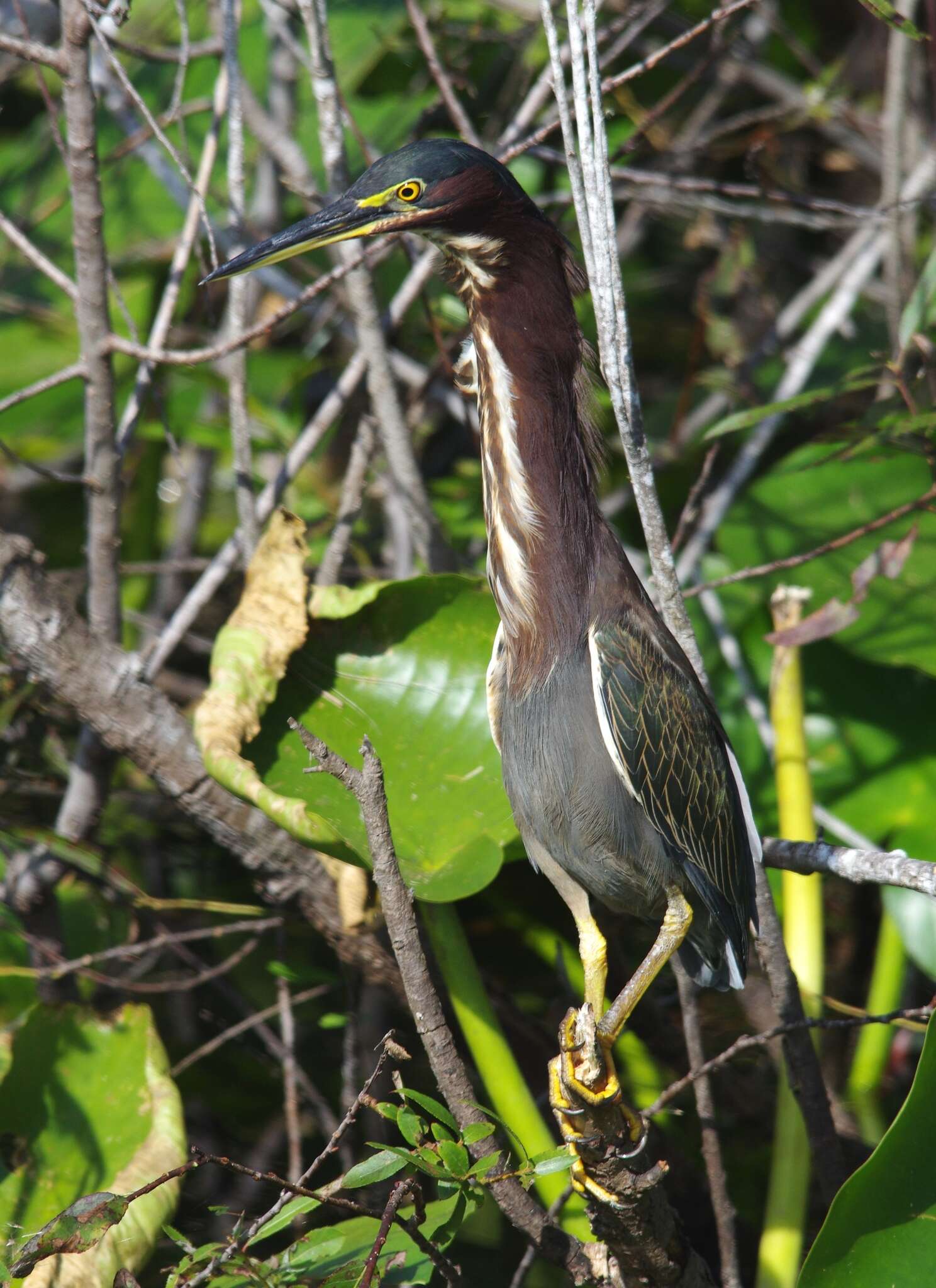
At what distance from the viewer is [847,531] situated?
229cm

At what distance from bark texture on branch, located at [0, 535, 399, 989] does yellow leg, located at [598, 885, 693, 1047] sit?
1.56ft

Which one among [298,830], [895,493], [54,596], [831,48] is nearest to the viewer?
[298,830]

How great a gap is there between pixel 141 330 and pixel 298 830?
5.89 feet

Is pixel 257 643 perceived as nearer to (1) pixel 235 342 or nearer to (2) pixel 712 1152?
(1) pixel 235 342

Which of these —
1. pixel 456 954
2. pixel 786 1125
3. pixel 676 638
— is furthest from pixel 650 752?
pixel 786 1125

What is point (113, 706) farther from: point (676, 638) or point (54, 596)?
point (676, 638)

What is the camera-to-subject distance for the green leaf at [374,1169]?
114 centimetres

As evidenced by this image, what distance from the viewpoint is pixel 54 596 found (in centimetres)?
186

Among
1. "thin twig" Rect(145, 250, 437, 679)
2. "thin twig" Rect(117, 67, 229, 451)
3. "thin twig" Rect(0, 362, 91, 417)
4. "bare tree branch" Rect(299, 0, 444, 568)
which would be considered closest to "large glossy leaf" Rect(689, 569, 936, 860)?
"bare tree branch" Rect(299, 0, 444, 568)

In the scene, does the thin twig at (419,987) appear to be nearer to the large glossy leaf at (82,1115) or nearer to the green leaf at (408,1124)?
the green leaf at (408,1124)

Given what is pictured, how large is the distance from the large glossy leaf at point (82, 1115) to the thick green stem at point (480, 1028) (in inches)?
17.1

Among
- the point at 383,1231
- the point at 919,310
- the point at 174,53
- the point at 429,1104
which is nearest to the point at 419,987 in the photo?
the point at 429,1104

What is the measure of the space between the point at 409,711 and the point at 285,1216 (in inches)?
31.5

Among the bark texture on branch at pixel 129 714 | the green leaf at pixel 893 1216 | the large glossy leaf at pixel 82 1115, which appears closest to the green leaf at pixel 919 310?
the green leaf at pixel 893 1216
